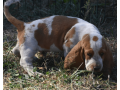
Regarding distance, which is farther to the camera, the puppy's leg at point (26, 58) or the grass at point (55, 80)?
the puppy's leg at point (26, 58)

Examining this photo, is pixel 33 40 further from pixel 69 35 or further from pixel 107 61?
pixel 107 61

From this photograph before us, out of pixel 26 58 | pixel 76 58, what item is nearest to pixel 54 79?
pixel 76 58

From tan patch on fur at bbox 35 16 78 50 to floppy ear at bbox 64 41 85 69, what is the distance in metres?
0.43

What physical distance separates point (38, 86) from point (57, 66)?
0.70 m

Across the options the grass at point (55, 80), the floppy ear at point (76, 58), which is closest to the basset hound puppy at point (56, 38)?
the floppy ear at point (76, 58)

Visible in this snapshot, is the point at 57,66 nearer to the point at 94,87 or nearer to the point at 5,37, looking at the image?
the point at 94,87

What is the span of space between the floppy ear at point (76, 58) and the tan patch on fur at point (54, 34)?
43cm

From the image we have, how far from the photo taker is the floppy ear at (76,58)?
247 cm

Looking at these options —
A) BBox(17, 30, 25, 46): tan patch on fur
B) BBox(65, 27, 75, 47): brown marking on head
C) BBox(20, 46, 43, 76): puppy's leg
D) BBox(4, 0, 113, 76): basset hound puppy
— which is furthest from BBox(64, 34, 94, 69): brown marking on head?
BBox(17, 30, 25, 46): tan patch on fur

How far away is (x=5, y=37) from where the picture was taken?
4.05 meters

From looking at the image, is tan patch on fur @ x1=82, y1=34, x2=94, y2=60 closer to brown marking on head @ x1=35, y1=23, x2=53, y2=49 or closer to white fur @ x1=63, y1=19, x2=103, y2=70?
white fur @ x1=63, y1=19, x2=103, y2=70

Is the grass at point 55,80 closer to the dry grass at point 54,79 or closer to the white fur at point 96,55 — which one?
the dry grass at point 54,79

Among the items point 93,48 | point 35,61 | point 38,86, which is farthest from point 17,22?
point 93,48

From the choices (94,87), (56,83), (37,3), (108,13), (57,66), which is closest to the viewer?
(94,87)
